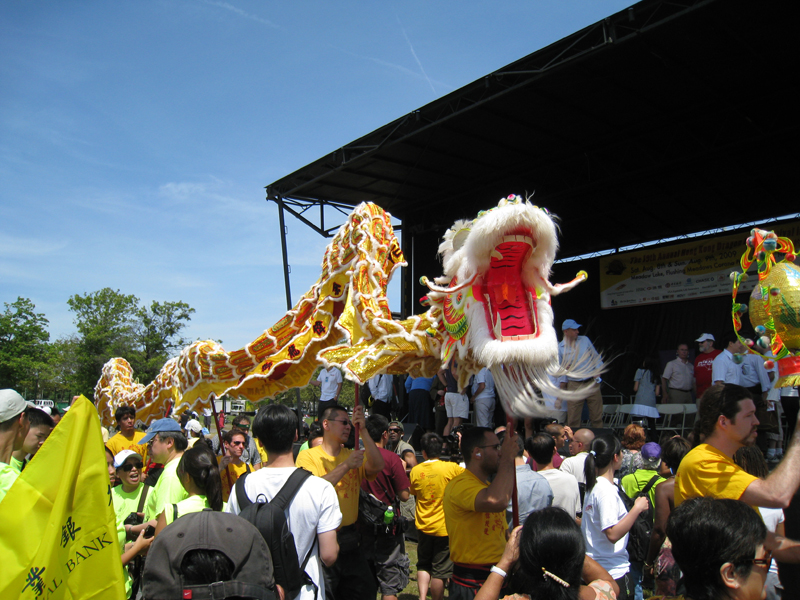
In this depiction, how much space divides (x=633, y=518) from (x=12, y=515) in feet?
8.66

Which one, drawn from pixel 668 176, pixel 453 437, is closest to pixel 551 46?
pixel 668 176

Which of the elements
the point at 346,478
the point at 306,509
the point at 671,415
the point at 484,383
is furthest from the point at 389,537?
the point at 671,415

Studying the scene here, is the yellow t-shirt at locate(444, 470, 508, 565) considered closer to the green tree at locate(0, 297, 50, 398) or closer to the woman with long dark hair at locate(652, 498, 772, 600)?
the woman with long dark hair at locate(652, 498, 772, 600)

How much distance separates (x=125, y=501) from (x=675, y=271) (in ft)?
32.6

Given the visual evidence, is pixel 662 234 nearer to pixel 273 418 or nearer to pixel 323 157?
pixel 323 157

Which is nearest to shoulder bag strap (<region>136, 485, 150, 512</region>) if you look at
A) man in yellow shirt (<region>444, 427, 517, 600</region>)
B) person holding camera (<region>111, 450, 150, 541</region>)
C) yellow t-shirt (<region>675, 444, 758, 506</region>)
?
person holding camera (<region>111, 450, 150, 541</region>)

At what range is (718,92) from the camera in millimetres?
7730

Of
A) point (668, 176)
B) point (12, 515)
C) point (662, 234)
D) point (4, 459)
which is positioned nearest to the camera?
point (12, 515)

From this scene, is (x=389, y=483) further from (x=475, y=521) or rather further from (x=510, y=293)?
(x=510, y=293)

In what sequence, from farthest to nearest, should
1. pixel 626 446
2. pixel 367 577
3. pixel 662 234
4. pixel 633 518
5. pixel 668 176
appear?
1. pixel 662 234
2. pixel 668 176
3. pixel 626 446
4. pixel 367 577
5. pixel 633 518

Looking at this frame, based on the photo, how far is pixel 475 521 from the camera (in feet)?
9.20

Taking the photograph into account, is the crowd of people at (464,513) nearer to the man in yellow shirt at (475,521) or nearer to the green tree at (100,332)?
the man in yellow shirt at (475,521)

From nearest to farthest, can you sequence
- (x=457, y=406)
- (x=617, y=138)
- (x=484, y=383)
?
Answer: (x=484, y=383)
(x=457, y=406)
(x=617, y=138)

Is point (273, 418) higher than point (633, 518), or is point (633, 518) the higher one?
point (273, 418)
